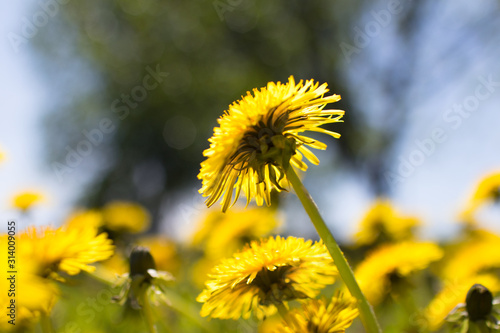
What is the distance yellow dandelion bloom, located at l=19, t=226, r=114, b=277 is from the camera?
3.72 ft

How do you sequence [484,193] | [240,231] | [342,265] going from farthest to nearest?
[484,193] < [240,231] < [342,265]

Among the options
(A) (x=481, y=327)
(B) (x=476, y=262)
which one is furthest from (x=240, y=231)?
(A) (x=481, y=327)

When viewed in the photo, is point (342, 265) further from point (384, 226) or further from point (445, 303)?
point (384, 226)

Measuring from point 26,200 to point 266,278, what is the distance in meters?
2.15

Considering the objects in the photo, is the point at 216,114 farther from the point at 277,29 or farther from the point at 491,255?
the point at 491,255

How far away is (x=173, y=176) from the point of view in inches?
667

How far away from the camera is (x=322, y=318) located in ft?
3.01

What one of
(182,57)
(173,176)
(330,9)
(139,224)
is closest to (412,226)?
(139,224)

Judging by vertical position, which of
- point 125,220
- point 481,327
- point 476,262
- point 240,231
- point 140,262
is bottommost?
point 481,327

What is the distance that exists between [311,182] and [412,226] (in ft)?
41.7

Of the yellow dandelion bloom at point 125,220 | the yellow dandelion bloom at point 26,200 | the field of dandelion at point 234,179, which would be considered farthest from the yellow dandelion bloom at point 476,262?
the yellow dandelion bloom at point 26,200

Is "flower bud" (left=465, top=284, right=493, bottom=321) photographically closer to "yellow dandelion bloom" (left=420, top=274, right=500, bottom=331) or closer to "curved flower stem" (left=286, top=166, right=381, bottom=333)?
"yellow dandelion bloom" (left=420, top=274, right=500, bottom=331)

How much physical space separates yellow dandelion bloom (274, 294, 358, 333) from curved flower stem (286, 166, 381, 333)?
18 mm

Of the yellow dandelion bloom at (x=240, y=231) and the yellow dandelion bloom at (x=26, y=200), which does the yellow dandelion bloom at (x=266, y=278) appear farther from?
the yellow dandelion bloom at (x=26, y=200)
